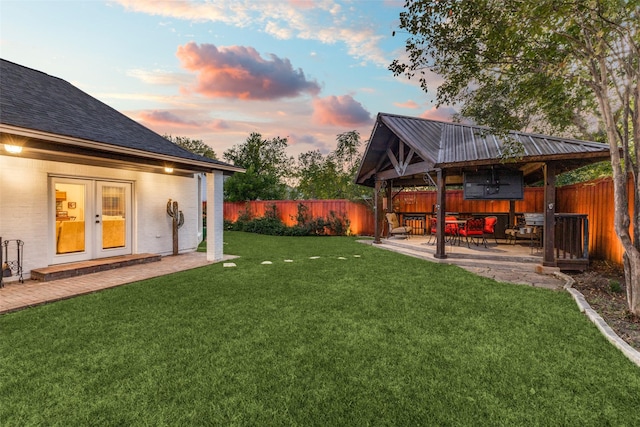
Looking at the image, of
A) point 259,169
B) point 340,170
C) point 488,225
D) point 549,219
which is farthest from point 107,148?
point 259,169

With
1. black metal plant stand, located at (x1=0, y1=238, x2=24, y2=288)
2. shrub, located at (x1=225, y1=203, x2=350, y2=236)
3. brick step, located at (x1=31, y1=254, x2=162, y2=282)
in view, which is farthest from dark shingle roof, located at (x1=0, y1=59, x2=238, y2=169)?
shrub, located at (x1=225, y1=203, x2=350, y2=236)

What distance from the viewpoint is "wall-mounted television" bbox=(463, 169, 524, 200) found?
7770 millimetres

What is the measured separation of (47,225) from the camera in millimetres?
6074

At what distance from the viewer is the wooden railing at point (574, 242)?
6309 millimetres

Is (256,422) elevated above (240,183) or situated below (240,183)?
below

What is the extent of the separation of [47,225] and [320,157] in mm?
22143

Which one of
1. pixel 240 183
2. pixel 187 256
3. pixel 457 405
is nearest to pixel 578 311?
pixel 457 405

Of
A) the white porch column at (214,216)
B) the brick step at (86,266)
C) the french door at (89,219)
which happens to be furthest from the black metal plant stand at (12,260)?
the white porch column at (214,216)

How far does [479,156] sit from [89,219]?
940cm

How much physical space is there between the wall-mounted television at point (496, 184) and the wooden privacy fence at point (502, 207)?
1563 mm

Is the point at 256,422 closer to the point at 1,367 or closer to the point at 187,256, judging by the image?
the point at 1,367

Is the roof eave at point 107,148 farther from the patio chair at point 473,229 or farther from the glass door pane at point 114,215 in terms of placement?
the patio chair at point 473,229

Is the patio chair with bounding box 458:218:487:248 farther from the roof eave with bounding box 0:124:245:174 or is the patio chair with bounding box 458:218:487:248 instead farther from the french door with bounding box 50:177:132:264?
the french door with bounding box 50:177:132:264

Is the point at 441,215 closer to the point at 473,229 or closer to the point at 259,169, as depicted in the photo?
the point at 473,229
